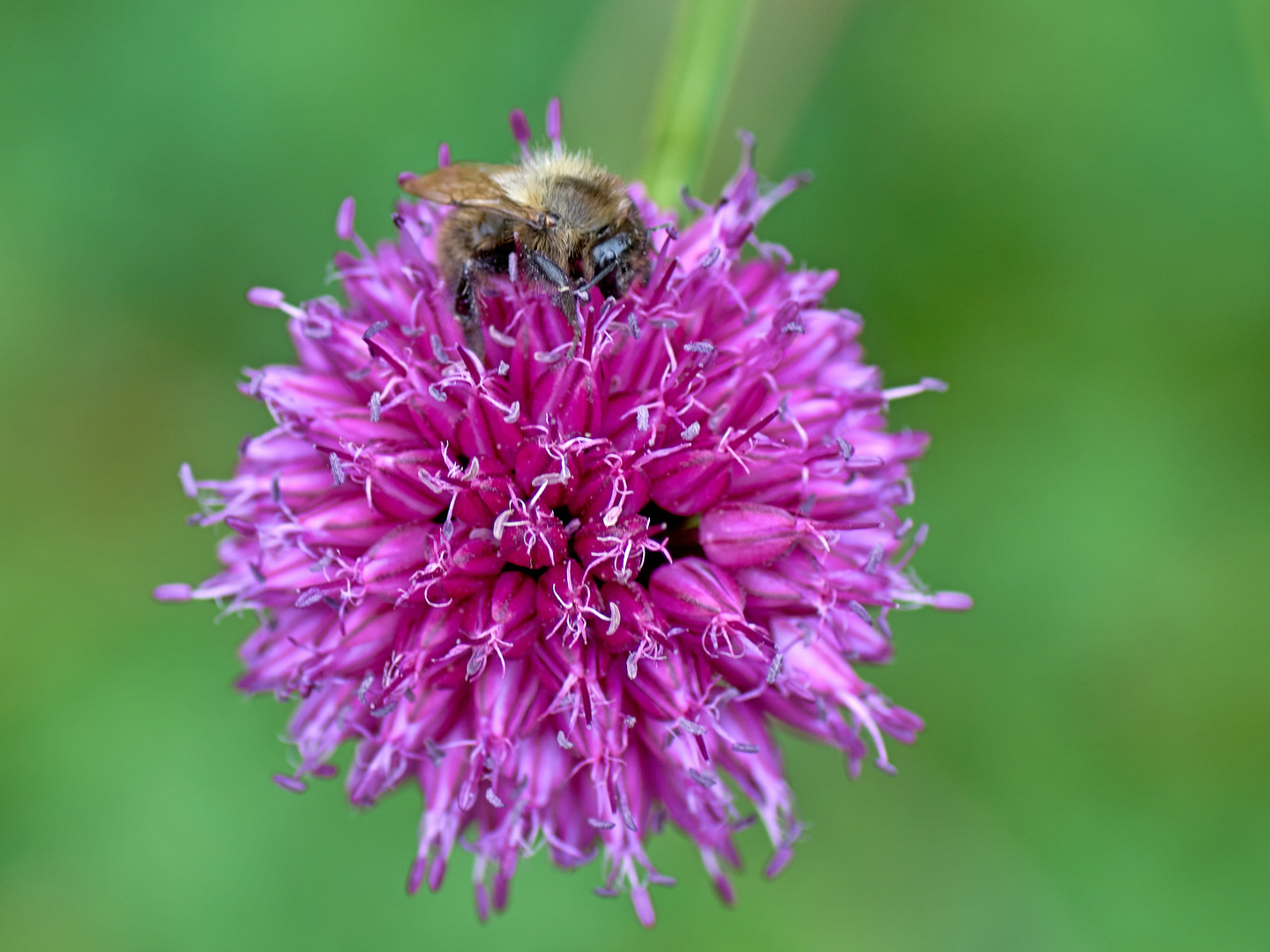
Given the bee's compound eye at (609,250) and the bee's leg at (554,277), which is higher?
the bee's compound eye at (609,250)

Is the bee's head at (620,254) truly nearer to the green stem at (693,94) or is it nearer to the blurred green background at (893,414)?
the green stem at (693,94)

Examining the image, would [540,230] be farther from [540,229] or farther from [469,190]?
[469,190]

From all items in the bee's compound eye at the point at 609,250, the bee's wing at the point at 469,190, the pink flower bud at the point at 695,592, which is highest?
the bee's wing at the point at 469,190

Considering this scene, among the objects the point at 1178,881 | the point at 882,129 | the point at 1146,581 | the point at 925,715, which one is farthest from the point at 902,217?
the point at 1178,881

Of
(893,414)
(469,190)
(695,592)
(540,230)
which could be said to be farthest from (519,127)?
(893,414)

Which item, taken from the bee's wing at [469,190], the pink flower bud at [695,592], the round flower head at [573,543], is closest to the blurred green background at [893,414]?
the round flower head at [573,543]

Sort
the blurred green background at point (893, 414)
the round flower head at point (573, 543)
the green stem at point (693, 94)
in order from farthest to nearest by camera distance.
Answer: the blurred green background at point (893, 414)
the green stem at point (693, 94)
the round flower head at point (573, 543)
